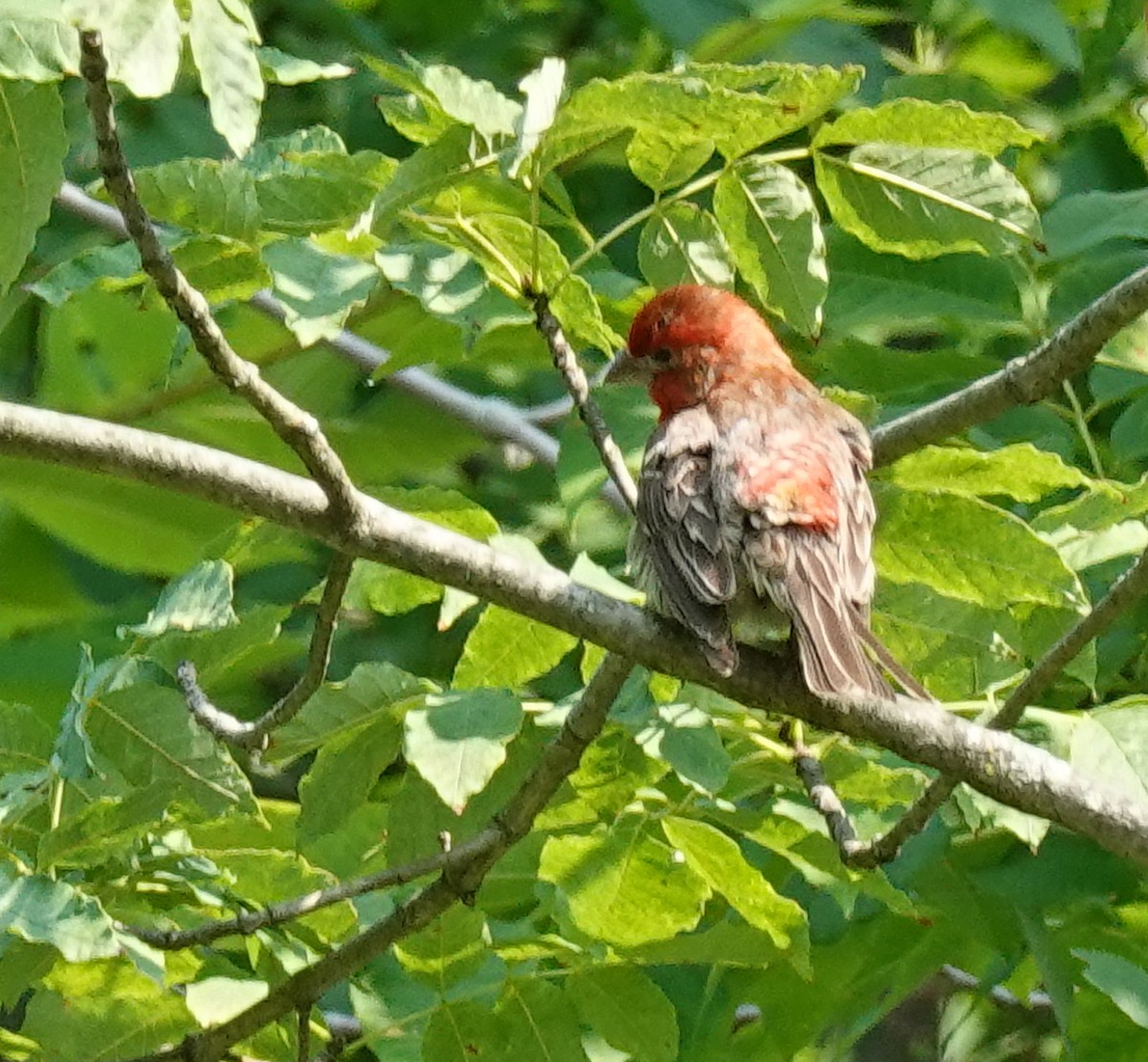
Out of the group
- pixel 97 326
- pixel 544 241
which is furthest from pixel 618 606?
pixel 97 326

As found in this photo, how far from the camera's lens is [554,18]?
7.12 metres

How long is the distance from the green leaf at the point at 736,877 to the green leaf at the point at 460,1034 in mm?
483

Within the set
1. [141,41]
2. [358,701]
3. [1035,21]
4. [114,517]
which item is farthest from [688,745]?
[114,517]

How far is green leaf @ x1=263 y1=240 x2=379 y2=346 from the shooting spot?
309cm

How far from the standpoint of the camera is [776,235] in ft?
11.2

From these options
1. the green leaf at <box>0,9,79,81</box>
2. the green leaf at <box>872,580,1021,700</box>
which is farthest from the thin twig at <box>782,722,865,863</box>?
the green leaf at <box>0,9,79,81</box>

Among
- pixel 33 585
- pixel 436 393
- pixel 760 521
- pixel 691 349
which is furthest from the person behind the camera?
pixel 33 585

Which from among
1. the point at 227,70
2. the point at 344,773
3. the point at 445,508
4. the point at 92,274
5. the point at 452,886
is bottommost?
the point at 452,886

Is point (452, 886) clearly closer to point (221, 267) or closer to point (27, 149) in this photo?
point (221, 267)

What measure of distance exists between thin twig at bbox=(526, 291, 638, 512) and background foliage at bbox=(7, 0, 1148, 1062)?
0.21ft

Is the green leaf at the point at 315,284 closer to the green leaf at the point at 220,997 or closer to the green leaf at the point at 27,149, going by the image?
the green leaf at the point at 27,149

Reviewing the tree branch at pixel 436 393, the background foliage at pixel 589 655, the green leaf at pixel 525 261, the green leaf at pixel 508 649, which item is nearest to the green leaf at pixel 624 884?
the background foliage at pixel 589 655

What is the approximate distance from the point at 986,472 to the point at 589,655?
0.83 meters

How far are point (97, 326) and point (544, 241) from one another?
289 cm
